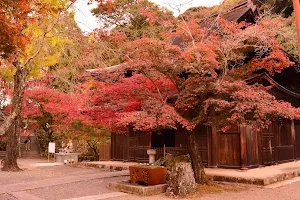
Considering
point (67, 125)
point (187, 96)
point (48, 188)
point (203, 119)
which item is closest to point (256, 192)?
point (203, 119)

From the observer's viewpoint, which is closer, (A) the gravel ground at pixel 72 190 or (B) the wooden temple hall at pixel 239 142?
(A) the gravel ground at pixel 72 190

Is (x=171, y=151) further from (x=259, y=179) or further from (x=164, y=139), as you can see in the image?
(x=259, y=179)

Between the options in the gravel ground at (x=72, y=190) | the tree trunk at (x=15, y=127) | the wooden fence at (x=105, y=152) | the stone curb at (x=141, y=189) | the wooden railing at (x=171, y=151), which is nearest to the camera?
the stone curb at (x=141, y=189)

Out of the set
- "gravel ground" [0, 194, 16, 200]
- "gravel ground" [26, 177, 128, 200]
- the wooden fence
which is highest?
the wooden fence

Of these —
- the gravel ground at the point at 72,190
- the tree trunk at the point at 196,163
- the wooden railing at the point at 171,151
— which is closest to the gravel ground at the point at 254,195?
the tree trunk at the point at 196,163

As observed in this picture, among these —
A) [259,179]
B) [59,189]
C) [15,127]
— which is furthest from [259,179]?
[15,127]

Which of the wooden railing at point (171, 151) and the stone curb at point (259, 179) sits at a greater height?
the wooden railing at point (171, 151)

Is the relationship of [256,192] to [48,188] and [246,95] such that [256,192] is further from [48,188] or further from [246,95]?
[48,188]

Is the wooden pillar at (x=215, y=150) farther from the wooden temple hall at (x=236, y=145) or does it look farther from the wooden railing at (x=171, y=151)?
the wooden railing at (x=171, y=151)

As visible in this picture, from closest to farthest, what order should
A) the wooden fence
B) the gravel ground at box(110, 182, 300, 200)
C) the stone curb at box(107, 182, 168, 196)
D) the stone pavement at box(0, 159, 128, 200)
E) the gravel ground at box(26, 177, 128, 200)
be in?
the gravel ground at box(110, 182, 300, 200)
the stone pavement at box(0, 159, 128, 200)
the stone curb at box(107, 182, 168, 196)
the gravel ground at box(26, 177, 128, 200)
the wooden fence

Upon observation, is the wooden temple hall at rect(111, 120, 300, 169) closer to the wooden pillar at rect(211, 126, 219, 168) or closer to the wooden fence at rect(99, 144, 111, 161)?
the wooden pillar at rect(211, 126, 219, 168)

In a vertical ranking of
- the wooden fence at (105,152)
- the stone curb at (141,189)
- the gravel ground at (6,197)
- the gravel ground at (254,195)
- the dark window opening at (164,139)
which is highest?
the dark window opening at (164,139)

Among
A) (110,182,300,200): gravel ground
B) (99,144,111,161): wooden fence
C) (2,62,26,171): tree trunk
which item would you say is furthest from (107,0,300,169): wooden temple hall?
(2,62,26,171): tree trunk

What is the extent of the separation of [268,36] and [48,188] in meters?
8.74
